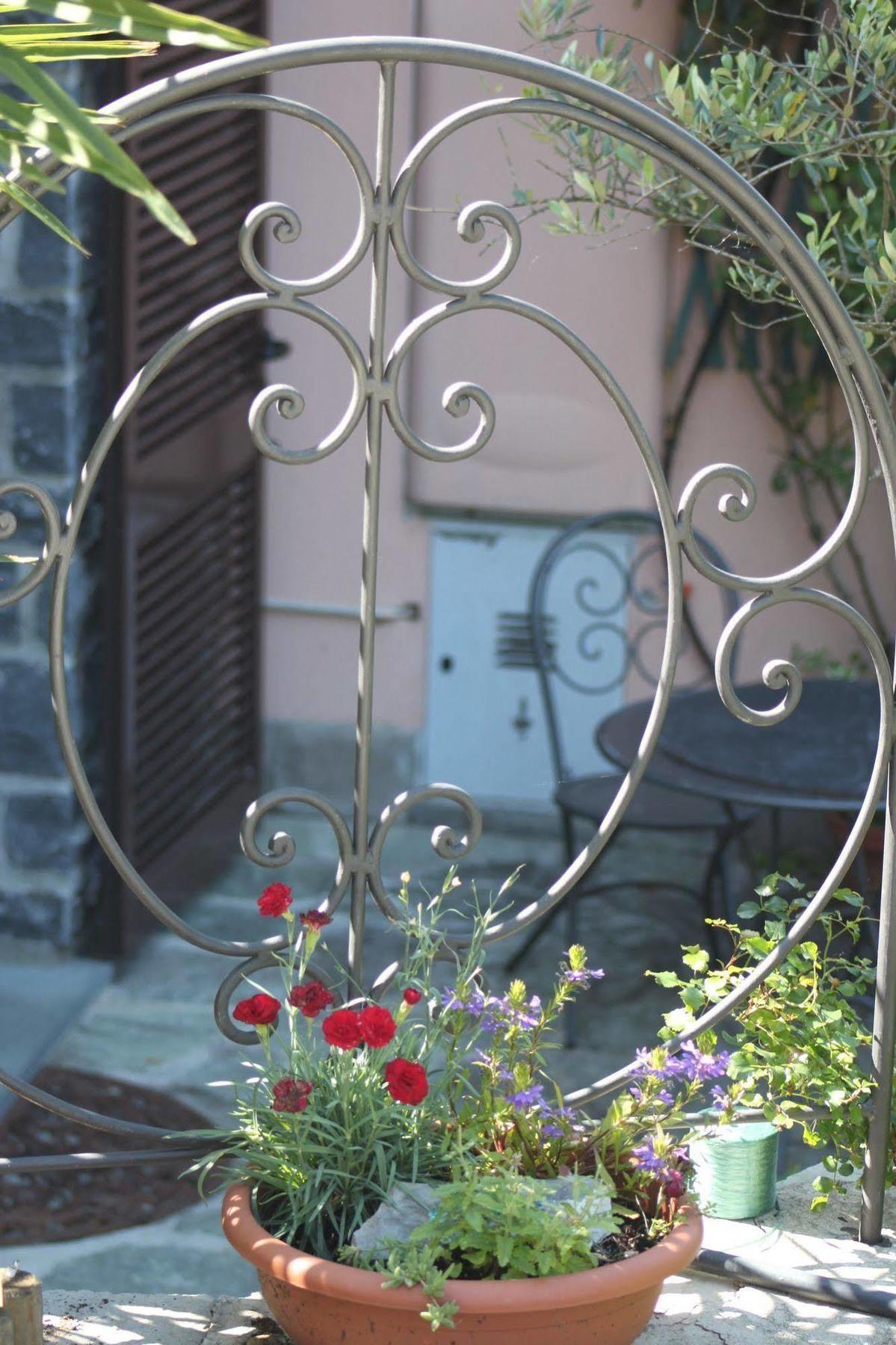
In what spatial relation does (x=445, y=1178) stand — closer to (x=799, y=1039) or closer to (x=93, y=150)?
(x=799, y=1039)

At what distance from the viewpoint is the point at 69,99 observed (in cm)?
108

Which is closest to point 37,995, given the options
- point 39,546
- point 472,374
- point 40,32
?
point 39,546

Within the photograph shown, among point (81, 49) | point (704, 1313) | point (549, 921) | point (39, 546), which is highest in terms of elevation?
point (81, 49)

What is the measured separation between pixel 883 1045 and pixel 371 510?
2.08ft

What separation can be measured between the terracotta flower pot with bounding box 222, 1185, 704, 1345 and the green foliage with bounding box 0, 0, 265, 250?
729mm

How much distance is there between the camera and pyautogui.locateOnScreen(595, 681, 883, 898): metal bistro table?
2.74 metres

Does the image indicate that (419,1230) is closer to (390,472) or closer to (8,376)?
(8,376)

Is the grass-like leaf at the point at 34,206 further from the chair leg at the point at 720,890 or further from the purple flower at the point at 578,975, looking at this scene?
the chair leg at the point at 720,890

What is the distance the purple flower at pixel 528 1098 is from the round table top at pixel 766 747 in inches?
53.8

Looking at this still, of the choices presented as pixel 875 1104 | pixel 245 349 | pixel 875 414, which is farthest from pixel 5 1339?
pixel 245 349

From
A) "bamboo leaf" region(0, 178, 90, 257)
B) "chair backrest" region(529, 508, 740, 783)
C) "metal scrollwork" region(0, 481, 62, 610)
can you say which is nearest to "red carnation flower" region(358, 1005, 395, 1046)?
"metal scrollwork" region(0, 481, 62, 610)

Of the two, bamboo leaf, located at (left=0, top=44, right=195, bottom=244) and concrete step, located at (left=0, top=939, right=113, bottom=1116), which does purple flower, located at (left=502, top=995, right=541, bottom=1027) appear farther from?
concrete step, located at (left=0, top=939, right=113, bottom=1116)

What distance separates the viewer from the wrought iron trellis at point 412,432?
131 cm

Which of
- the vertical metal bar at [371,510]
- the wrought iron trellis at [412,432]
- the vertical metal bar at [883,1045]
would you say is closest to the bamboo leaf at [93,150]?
the wrought iron trellis at [412,432]
